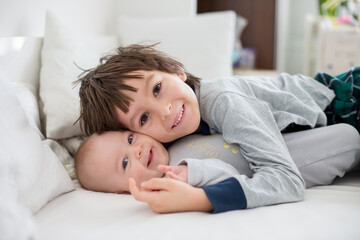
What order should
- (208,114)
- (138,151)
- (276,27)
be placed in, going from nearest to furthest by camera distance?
1. (138,151)
2. (208,114)
3. (276,27)

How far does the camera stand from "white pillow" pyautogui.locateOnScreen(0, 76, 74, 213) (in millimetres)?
803

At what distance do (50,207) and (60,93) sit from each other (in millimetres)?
527

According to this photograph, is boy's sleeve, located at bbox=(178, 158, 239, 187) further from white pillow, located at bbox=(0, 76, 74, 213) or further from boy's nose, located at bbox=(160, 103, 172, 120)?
white pillow, located at bbox=(0, 76, 74, 213)

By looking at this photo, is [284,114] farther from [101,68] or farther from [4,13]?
[4,13]

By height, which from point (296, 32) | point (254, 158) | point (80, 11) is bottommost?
point (254, 158)

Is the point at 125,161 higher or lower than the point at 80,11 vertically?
lower

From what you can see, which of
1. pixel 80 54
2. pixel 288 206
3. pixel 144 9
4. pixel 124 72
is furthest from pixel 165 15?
pixel 288 206

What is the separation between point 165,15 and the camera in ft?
7.79

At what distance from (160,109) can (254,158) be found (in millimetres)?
279

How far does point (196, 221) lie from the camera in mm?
811

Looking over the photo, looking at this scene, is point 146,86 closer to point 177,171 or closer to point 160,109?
point 160,109

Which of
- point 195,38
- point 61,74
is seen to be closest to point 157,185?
point 61,74

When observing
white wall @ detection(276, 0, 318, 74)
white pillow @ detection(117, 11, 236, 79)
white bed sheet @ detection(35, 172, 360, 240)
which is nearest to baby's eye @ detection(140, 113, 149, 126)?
white bed sheet @ detection(35, 172, 360, 240)

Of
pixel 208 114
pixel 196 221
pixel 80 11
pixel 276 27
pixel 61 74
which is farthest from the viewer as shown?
pixel 276 27
